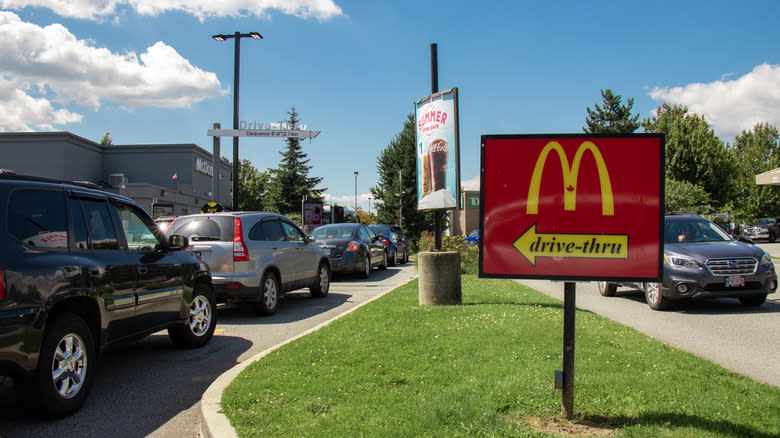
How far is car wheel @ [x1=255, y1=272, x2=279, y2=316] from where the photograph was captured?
9192mm

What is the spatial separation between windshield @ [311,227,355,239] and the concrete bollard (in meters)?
7.65

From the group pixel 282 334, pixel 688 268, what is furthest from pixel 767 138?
pixel 282 334

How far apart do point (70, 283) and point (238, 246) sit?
14.6 feet

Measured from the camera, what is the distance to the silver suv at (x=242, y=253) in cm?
882

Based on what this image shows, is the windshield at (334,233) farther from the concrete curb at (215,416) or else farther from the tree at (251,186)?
the tree at (251,186)

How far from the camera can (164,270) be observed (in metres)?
6.14

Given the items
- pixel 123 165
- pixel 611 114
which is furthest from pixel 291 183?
pixel 611 114

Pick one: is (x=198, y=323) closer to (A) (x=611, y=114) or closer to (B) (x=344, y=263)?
(B) (x=344, y=263)

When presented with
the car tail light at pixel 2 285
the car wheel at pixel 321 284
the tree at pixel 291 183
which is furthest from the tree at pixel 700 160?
the car tail light at pixel 2 285

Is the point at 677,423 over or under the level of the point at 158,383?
over

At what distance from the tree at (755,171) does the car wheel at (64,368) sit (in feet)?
192

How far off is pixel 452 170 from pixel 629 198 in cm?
581

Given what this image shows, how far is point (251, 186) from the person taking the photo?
7556 centimetres

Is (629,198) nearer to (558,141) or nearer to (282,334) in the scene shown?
(558,141)
